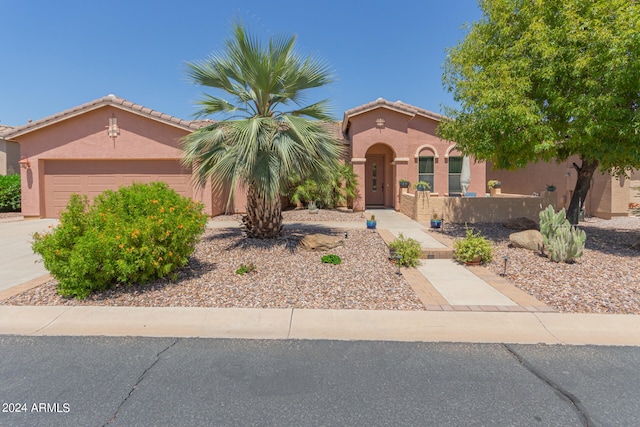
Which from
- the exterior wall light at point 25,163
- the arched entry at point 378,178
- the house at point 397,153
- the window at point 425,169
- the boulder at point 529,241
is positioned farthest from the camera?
the arched entry at point 378,178

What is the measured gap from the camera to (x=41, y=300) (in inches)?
196

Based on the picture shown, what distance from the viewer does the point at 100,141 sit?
43.9ft

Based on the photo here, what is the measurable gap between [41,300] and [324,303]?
14.2 ft

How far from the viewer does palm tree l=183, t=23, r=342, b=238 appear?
711 centimetres

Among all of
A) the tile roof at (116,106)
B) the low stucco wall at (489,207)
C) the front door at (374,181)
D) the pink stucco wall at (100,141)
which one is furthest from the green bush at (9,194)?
the low stucco wall at (489,207)

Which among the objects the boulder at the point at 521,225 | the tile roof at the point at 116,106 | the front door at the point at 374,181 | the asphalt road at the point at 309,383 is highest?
the tile roof at the point at 116,106

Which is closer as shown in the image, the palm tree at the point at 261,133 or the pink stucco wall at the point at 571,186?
the palm tree at the point at 261,133

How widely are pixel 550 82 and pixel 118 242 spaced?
30.7ft

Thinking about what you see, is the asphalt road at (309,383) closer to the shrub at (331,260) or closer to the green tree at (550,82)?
the shrub at (331,260)

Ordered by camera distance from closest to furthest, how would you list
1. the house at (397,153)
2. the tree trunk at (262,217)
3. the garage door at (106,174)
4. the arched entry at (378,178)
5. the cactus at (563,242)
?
the cactus at (563,242) < the tree trunk at (262,217) < the garage door at (106,174) < the house at (397,153) < the arched entry at (378,178)

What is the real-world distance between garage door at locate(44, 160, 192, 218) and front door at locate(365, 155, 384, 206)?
9.40 metres

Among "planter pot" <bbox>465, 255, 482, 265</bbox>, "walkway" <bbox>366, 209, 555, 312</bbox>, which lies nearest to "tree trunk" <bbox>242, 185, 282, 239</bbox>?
"walkway" <bbox>366, 209, 555, 312</bbox>

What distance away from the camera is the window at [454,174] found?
54.5 feet

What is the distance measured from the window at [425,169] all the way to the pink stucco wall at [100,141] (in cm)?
1027
